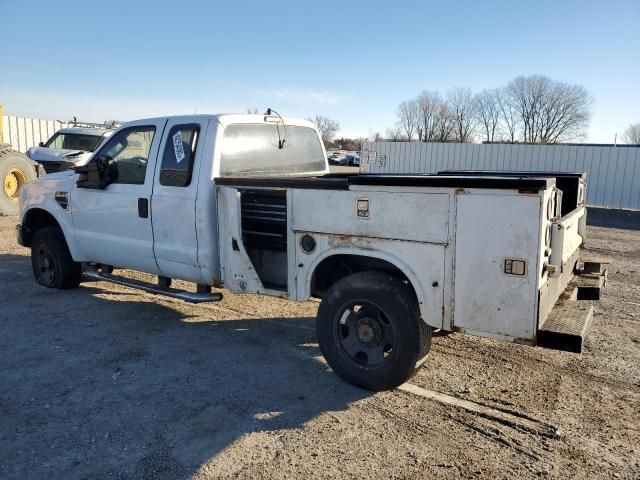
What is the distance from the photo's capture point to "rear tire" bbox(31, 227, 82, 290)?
22.0ft

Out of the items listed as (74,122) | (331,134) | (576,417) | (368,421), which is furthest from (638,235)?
(331,134)

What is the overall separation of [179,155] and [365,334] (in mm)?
2597

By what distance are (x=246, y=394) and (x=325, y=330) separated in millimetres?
775

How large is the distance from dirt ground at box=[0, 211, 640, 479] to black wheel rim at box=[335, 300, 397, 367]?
11.6 inches

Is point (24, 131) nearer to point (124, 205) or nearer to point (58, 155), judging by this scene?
point (58, 155)

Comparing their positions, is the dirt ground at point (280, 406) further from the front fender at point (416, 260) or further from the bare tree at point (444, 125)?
the bare tree at point (444, 125)

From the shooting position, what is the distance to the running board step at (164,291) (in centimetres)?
520

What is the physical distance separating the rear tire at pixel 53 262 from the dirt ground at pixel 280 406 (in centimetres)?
88

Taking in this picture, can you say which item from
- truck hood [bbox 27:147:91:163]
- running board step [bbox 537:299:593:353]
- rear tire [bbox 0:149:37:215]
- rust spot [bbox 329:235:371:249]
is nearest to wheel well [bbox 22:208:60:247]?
rust spot [bbox 329:235:371:249]

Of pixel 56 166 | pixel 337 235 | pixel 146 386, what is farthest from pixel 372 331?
pixel 56 166

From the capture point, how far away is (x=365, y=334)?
4051 mm

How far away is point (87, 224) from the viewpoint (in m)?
6.20

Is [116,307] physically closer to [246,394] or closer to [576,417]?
[246,394]

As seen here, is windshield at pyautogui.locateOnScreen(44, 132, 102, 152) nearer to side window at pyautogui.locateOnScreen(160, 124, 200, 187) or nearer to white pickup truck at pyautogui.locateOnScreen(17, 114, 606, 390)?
white pickup truck at pyautogui.locateOnScreen(17, 114, 606, 390)
